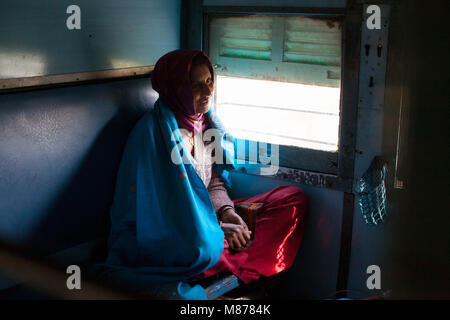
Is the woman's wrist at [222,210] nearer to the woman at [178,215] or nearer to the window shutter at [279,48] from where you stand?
the woman at [178,215]

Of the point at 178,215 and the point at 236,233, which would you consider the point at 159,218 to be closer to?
the point at 178,215

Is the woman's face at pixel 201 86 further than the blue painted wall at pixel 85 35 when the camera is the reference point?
Yes

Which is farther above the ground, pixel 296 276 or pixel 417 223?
pixel 417 223

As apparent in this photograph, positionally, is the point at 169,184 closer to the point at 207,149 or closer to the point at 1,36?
the point at 207,149

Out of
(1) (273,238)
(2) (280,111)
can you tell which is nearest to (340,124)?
(2) (280,111)

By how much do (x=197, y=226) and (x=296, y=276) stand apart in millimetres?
1070

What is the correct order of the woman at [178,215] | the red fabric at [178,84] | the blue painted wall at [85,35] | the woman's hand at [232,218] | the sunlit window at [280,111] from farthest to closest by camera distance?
the sunlit window at [280,111]
the woman's hand at [232,218]
the red fabric at [178,84]
the woman at [178,215]
the blue painted wall at [85,35]

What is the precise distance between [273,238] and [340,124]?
76 cm

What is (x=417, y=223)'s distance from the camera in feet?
2.41

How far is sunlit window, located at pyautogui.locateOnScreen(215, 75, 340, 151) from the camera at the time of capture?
2.85 metres

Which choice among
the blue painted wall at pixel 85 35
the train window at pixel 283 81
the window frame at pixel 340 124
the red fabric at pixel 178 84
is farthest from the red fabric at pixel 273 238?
the blue painted wall at pixel 85 35

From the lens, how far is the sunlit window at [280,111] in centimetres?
285

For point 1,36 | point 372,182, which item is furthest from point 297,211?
point 1,36
